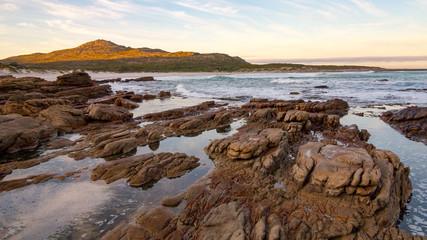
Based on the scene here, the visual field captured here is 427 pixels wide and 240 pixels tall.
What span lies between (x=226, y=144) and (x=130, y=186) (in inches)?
172

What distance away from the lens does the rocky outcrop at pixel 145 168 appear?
27.6 ft

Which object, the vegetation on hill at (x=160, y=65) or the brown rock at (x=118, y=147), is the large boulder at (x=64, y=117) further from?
the vegetation on hill at (x=160, y=65)

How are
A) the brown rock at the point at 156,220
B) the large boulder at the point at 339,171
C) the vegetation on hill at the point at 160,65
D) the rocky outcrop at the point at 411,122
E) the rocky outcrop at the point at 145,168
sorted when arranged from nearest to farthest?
the brown rock at the point at 156,220 → the large boulder at the point at 339,171 → the rocky outcrop at the point at 145,168 → the rocky outcrop at the point at 411,122 → the vegetation on hill at the point at 160,65

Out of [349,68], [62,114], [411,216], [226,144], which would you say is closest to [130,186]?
[226,144]

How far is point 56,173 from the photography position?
8984mm

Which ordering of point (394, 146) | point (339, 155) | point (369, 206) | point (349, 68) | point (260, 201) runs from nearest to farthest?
1. point (369, 206)
2. point (260, 201)
3. point (339, 155)
4. point (394, 146)
5. point (349, 68)

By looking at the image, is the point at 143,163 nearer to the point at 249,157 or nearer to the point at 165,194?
the point at 165,194

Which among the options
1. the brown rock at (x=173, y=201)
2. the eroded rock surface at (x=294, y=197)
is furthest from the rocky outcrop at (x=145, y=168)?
the brown rock at (x=173, y=201)

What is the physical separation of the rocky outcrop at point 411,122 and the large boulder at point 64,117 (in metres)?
20.8

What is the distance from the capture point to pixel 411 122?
14.3 metres

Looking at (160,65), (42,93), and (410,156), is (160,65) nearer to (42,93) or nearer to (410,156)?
(42,93)

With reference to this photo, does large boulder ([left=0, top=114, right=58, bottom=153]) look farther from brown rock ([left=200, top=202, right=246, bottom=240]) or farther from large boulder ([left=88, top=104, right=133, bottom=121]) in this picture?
brown rock ([left=200, top=202, right=246, bottom=240])

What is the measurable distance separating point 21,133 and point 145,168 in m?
8.28

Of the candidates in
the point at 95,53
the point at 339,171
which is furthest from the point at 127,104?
the point at 95,53
